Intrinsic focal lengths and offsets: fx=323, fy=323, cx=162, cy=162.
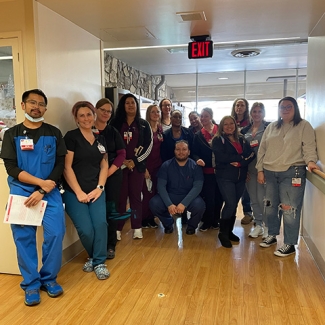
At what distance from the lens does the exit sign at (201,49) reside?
348cm

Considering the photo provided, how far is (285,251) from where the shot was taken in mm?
3021

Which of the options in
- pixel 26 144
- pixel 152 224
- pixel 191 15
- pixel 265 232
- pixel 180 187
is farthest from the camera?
pixel 152 224

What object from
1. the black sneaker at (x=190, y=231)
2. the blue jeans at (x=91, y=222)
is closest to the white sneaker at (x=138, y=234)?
the black sneaker at (x=190, y=231)

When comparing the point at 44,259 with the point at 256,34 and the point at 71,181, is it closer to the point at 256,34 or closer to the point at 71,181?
the point at 71,181

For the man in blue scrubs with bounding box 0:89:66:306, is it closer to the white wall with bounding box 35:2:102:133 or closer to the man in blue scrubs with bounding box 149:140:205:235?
the white wall with bounding box 35:2:102:133

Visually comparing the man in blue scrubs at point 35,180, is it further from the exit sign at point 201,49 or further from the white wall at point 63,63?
the exit sign at point 201,49

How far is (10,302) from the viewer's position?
91.3 inches

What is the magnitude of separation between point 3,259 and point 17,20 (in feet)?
6.40

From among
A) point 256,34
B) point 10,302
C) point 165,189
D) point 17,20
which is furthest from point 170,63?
point 10,302

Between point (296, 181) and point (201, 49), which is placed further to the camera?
point (201, 49)

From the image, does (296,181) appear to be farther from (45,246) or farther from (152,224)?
(45,246)

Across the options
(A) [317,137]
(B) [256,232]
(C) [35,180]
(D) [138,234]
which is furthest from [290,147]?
(C) [35,180]

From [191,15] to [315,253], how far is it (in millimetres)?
2391

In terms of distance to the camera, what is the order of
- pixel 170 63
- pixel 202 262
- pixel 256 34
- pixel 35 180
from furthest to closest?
pixel 170 63, pixel 256 34, pixel 202 262, pixel 35 180
